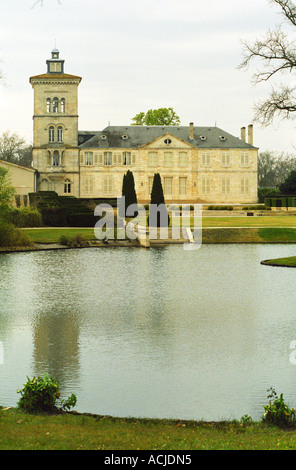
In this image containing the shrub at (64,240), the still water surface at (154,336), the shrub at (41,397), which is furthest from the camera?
the shrub at (64,240)

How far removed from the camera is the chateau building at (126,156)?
63.8 meters

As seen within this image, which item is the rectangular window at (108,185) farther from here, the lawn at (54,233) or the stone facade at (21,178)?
the lawn at (54,233)

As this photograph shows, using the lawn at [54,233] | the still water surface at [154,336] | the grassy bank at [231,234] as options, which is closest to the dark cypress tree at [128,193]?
the lawn at [54,233]

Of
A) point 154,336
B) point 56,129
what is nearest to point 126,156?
point 56,129

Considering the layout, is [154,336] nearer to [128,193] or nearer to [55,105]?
[128,193]

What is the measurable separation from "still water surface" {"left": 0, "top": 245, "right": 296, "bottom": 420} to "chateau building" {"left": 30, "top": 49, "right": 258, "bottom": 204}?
4305 centimetres

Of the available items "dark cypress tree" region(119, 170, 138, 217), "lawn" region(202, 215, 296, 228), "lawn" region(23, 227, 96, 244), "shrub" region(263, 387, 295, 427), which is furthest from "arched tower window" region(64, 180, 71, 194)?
"shrub" region(263, 387, 295, 427)

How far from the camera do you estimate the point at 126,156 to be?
64.9 meters

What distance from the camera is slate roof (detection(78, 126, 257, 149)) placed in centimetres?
6512

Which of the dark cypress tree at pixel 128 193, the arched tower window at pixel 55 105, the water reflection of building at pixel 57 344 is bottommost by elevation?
the water reflection of building at pixel 57 344

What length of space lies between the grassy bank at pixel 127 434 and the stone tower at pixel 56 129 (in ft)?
189

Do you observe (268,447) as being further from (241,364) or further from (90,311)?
(90,311)

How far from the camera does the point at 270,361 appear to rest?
9.84 meters

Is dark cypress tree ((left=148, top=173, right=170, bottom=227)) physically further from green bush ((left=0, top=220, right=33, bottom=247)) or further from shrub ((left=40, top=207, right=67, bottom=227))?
green bush ((left=0, top=220, right=33, bottom=247))
